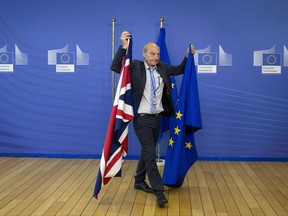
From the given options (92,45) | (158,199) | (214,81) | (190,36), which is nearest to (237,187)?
(158,199)

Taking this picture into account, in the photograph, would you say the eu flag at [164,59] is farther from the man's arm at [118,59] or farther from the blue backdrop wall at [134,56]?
the man's arm at [118,59]

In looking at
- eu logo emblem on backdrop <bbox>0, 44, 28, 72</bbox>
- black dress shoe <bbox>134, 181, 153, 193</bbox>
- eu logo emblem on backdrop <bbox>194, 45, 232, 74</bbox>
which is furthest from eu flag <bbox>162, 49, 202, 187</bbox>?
eu logo emblem on backdrop <bbox>0, 44, 28, 72</bbox>

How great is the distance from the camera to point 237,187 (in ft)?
14.5

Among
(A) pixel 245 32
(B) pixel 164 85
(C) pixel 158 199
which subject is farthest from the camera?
(A) pixel 245 32

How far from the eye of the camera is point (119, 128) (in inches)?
155

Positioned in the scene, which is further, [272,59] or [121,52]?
[272,59]

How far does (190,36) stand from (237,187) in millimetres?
2220

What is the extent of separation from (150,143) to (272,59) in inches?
102

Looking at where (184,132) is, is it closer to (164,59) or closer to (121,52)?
(121,52)

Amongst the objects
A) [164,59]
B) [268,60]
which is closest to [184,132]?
[164,59]

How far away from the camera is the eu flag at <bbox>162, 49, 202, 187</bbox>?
433cm

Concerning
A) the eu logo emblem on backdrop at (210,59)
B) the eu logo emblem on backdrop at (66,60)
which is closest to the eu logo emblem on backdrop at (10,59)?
the eu logo emblem on backdrop at (66,60)

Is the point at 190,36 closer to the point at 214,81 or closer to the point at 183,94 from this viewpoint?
the point at 214,81

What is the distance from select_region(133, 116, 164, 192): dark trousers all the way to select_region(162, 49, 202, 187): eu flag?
37cm
